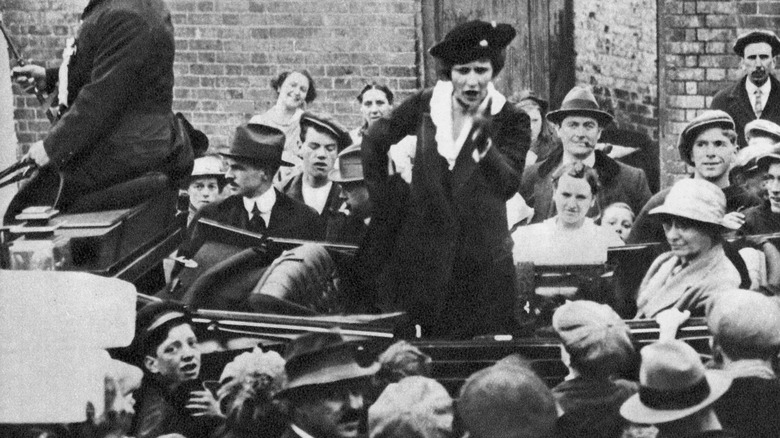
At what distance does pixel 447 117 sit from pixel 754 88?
12.6 feet

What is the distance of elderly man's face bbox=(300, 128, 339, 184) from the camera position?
1075 cm

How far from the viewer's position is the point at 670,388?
7113 millimetres

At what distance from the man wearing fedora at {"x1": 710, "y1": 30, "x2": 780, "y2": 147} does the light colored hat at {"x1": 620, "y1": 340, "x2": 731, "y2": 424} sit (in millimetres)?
5092

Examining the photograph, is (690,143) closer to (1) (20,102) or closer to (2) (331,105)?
(2) (331,105)

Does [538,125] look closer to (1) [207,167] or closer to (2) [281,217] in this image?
(1) [207,167]

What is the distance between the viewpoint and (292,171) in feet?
38.9

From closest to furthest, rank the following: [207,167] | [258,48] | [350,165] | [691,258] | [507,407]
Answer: [507,407], [691,258], [350,165], [207,167], [258,48]

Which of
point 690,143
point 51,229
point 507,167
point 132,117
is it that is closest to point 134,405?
point 51,229

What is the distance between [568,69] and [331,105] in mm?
1735

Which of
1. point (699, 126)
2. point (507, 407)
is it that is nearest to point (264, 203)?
point (699, 126)

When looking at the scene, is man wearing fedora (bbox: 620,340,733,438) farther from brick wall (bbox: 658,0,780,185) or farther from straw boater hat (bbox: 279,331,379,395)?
brick wall (bbox: 658,0,780,185)

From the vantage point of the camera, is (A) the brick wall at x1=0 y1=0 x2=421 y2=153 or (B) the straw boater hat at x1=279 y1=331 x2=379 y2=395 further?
(A) the brick wall at x1=0 y1=0 x2=421 y2=153

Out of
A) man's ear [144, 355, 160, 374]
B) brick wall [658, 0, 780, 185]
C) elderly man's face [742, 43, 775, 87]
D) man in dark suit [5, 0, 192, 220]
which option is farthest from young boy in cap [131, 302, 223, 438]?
brick wall [658, 0, 780, 185]

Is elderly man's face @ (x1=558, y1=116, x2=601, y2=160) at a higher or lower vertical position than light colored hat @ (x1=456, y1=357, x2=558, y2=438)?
higher
